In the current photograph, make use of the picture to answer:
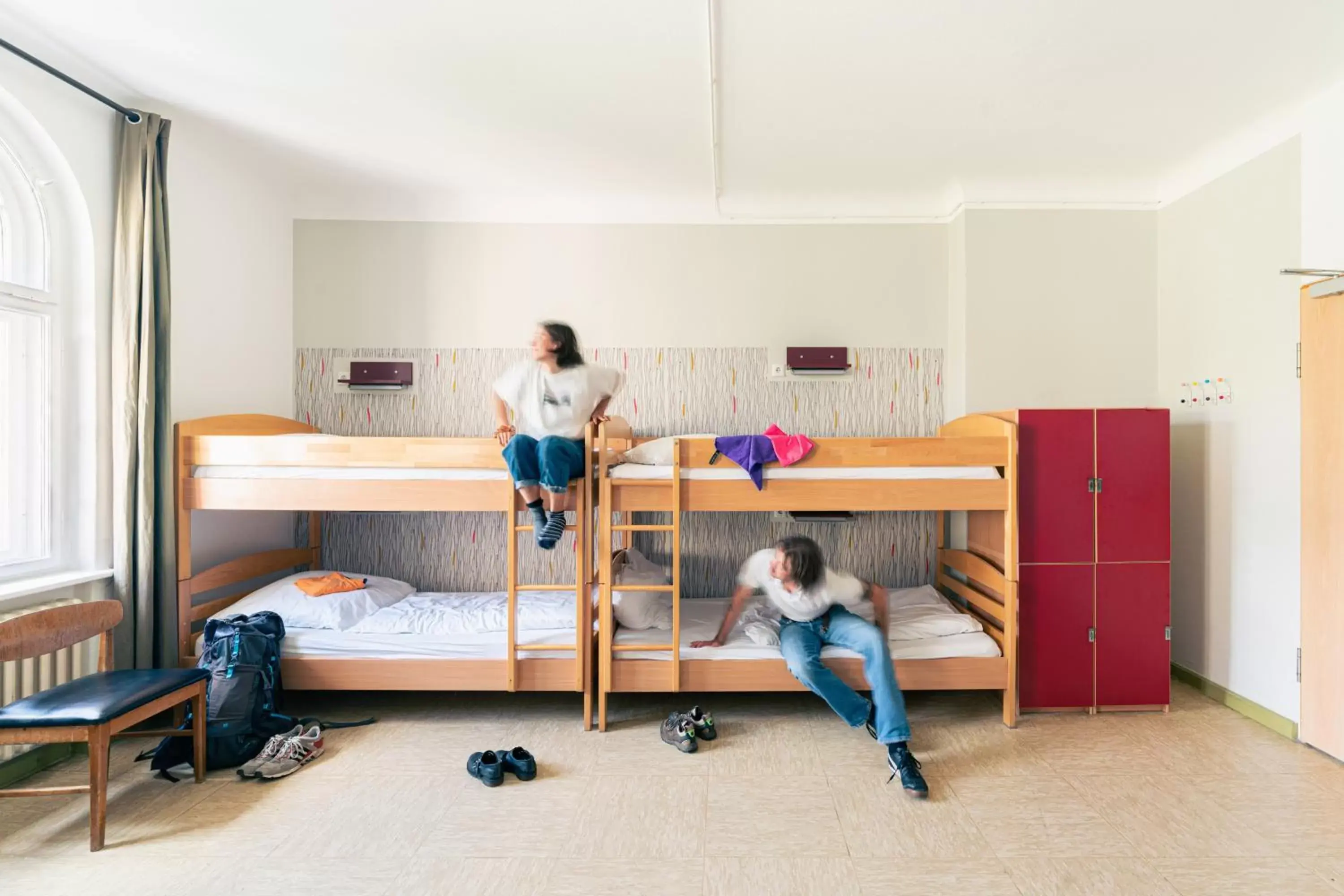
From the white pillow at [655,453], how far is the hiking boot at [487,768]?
136 centimetres

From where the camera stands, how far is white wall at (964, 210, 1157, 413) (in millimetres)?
4062

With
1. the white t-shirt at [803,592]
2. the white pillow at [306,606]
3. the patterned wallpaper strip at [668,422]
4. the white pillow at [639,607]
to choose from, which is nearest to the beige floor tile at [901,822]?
the white t-shirt at [803,592]

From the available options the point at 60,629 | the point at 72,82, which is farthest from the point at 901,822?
the point at 72,82

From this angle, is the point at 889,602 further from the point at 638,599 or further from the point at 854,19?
the point at 854,19

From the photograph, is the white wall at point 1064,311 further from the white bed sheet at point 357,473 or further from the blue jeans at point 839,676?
the white bed sheet at point 357,473

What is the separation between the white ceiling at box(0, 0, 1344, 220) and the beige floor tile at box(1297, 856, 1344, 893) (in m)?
2.81

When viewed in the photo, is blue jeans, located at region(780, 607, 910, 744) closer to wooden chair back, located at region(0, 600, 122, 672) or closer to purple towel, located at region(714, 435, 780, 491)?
purple towel, located at region(714, 435, 780, 491)

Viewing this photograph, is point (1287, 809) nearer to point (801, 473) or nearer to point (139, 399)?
point (801, 473)

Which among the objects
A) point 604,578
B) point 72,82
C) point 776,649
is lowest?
point 776,649

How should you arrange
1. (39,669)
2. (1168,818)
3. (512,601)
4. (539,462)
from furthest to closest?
1. (512,601)
2. (539,462)
3. (39,669)
4. (1168,818)

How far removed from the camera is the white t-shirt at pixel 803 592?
3240mm

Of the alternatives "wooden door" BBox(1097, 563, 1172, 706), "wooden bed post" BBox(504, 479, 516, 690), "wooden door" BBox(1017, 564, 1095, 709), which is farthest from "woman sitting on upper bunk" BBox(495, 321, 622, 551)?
"wooden door" BBox(1097, 563, 1172, 706)

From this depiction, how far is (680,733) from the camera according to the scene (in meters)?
3.09

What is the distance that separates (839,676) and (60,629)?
10.2ft
